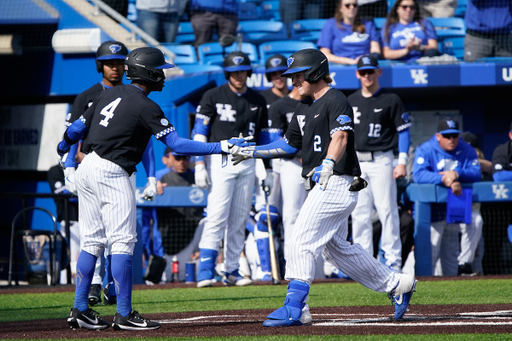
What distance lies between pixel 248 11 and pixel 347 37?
8.25 ft

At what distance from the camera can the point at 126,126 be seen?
4344mm

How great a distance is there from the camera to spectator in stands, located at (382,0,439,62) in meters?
9.72

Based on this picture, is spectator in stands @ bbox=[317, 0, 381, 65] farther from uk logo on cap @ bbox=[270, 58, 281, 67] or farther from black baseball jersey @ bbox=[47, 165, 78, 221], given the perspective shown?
black baseball jersey @ bbox=[47, 165, 78, 221]

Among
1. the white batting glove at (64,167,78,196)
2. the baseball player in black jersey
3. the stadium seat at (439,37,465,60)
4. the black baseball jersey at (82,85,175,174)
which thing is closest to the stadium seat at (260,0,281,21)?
the stadium seat at (439,37,465,60)

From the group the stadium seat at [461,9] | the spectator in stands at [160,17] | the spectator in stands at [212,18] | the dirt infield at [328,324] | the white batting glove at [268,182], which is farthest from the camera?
the stadium seat at [461,9]

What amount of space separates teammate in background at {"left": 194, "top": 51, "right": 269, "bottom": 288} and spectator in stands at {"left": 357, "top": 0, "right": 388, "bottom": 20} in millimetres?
4352

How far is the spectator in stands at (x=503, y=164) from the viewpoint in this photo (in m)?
8.16

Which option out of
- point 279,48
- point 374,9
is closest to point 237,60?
point 279,48

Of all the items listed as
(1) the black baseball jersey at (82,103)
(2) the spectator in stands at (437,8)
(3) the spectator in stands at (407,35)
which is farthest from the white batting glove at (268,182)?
(2) the spectator in stands at (437,8)

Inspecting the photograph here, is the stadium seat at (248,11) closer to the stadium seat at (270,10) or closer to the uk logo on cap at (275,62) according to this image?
the stadium seat at (270,10)

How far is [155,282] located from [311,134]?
13.1ft

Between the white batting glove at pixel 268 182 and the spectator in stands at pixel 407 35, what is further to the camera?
the spectator in stands at pixel 407 35

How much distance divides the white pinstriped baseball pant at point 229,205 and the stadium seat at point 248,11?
16.9ft

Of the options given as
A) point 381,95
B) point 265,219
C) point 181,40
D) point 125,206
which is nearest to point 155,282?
point 265,219
